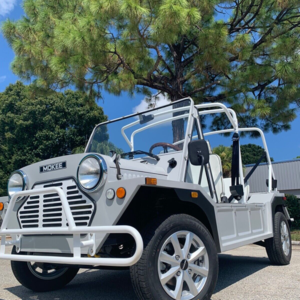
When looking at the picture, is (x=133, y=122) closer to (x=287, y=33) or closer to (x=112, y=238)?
(x=112, y=238)

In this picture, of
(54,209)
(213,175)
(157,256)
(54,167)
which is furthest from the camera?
(213,175)

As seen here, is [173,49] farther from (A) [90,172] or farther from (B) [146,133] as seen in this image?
(A) [90,172]

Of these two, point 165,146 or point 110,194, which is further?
point 165,146

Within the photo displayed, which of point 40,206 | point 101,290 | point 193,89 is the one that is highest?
point 193,89

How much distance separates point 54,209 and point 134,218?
0.79m

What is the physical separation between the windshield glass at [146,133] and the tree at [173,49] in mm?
4830

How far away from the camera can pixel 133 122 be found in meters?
5.21

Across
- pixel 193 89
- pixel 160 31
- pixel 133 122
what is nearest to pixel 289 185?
pixel 193 89

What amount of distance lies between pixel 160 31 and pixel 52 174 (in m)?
6.76

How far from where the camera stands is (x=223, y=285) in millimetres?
4375

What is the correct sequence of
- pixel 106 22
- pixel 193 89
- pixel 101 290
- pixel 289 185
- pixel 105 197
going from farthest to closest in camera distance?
pixel 289 185, pixel 193 89, pixel 106 22, pixel 101 290, pixel 105 197

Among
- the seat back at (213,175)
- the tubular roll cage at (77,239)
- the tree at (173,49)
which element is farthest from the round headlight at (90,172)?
the tree at (173,49)

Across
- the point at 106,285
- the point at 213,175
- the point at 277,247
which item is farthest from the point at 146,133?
the point at 277,247

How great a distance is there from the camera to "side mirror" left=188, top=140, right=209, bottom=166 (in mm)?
3676
